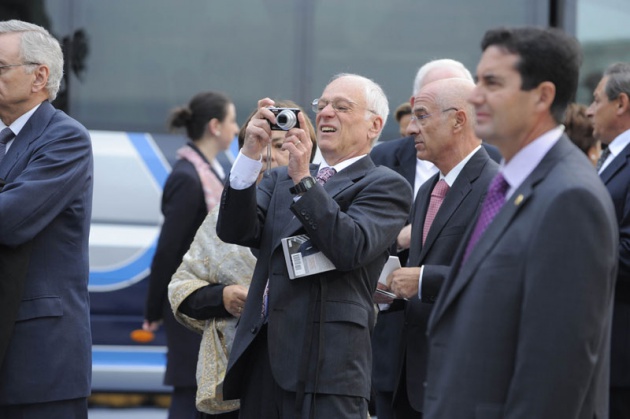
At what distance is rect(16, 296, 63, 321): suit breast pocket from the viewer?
4.09 meters

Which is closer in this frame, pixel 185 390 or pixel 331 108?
pixel 331 108

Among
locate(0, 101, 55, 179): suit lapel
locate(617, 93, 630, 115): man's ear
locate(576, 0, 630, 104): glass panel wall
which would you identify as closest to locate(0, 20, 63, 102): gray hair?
locate(0, 101, 55, 179): suit lapel

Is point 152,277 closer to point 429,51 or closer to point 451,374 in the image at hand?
point 429,51

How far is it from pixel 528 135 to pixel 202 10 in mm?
5747

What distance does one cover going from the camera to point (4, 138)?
4.36 meters

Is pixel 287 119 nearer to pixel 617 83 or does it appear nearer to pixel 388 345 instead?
pixel 388 345

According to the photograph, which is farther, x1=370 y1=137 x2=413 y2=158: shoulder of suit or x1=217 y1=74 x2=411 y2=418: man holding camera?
x1=370 y1=137 x2=413 y2=158: shoulder of suit

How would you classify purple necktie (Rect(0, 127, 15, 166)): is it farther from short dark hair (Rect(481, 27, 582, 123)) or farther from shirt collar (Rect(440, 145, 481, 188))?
short dark hair (Rect(481, 27, 582, 123))

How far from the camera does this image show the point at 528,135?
9.61ft

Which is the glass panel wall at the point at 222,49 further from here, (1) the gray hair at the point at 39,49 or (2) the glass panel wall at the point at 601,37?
(1) the gray hair at the point at 39,49

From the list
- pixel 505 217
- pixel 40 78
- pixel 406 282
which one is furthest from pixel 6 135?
pixel 505 217

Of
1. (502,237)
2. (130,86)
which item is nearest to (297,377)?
(502,237)

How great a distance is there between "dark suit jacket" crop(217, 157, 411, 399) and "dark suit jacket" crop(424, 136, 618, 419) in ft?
3.49

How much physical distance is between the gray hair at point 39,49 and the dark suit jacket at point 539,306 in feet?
7.01
